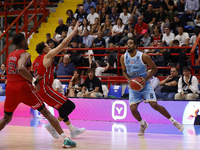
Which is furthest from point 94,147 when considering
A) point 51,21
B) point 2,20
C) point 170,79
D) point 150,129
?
point 2,20

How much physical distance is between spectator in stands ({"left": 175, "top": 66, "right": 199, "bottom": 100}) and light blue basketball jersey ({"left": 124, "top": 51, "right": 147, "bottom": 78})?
107 inches

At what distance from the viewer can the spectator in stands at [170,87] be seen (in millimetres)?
9945

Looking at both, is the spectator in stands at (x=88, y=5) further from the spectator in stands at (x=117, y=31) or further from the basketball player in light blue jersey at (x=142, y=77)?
the basketball player in light blue jersey at (x=142, y=77)

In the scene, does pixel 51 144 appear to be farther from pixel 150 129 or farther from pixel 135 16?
pixel 135 16

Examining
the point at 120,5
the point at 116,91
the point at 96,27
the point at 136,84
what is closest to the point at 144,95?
the point at 136,84

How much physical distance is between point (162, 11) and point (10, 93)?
9.52 metres

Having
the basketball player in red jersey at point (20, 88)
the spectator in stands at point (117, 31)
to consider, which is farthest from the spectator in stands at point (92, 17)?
the basketball player in red jersey at point (20, 88)

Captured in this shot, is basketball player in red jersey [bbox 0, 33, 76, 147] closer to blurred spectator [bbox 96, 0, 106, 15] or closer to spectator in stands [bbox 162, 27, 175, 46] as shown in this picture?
spectator in stands [bbox 162, 27, 175, 46]

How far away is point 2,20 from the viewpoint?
18656 millimetres

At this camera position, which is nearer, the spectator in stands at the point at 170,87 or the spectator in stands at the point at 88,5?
the spectator in stands at the point at 170,87

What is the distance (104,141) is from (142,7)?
9287mm

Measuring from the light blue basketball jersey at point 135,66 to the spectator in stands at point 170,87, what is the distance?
3028 mm

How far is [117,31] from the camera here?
13.5 meters

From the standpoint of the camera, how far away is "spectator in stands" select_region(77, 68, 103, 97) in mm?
10609
